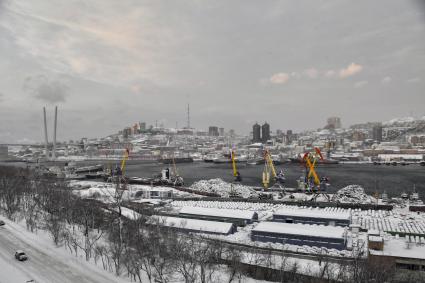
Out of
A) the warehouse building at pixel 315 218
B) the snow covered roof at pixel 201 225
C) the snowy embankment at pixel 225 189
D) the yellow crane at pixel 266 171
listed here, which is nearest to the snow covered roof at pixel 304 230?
the snow covered roof at pixel 201 225

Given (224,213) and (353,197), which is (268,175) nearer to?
(353,197)

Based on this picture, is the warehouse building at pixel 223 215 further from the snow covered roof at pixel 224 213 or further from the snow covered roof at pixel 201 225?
the snow covered roof at pixel 201 225

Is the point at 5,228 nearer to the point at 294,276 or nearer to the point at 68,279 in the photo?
the point at 68,279

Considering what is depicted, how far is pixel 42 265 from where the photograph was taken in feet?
35.3

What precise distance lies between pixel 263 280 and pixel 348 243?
4311 millimetres

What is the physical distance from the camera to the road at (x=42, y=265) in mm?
9810

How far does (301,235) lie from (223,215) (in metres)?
4.36

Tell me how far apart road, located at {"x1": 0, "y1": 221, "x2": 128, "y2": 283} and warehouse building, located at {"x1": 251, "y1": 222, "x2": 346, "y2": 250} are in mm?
5753

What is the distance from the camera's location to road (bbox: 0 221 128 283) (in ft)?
32.2

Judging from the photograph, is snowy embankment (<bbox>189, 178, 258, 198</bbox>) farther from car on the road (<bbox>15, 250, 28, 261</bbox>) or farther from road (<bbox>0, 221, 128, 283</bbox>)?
car on the road (<bbox>15, 250, 28, 261</bbox>)

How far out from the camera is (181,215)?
16750 millimetres

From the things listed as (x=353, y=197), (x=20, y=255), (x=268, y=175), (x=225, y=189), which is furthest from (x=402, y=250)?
(x=268, y=175)

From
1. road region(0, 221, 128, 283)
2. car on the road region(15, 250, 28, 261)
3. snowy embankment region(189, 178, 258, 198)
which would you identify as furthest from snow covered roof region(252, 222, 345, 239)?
snowy embankment region(189, 178, 258, 198)

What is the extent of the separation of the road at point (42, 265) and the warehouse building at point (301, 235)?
575 cm
